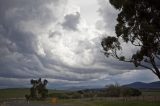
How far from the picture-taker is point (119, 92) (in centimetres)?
13550

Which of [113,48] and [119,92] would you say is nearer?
[113,48]

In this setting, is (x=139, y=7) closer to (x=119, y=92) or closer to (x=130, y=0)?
(x=130, y=0)

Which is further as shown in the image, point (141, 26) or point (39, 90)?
point (39, 90)

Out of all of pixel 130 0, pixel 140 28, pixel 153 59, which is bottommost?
pixel 153 59

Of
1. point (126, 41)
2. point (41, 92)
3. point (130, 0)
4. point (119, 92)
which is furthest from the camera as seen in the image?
point (41, 92)

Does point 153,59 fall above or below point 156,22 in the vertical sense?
below

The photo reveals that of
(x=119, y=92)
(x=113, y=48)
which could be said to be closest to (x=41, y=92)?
(x=119, y=92)

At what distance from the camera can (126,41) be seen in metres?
39.8

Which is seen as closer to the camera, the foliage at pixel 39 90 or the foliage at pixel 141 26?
the foliage at pixel 141 26

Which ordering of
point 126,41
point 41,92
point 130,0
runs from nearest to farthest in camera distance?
point 130,0 < point 126,41 < point 41,92

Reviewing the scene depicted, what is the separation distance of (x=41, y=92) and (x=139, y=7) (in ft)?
382

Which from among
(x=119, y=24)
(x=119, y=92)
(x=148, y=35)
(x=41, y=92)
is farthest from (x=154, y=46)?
(x=41, y=92)

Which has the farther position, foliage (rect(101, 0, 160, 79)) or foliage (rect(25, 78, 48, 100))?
foliage (rect(25, 78, 48, 100))

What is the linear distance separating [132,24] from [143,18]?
1.40 meters
